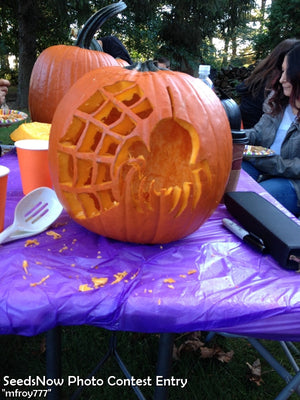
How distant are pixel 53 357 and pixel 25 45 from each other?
705 cm

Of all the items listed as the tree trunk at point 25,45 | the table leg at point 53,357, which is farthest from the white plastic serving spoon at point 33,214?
the tree trunk at point 25,45

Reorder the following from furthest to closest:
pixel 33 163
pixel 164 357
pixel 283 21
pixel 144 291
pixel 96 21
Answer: pixel 283 21 → pixel 96 21 → pixel 33 163 → pixel 164 357 → pixel 144 291

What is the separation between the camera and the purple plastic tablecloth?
0.67 meters

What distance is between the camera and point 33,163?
3.38ft

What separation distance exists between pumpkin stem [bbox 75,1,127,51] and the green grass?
148 centimetres

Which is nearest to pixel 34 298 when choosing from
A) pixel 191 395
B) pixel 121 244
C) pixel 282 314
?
pixel 121 244

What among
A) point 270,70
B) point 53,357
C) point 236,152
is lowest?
point 53,357

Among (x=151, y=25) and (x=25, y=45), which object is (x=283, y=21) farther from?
(x=25, y=45)

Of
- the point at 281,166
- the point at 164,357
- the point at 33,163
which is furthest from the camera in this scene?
the point at 281,166

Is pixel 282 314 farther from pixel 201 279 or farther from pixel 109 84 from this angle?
pixel 109 84

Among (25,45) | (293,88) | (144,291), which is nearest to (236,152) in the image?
(144,291)

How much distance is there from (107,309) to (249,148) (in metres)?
1.40

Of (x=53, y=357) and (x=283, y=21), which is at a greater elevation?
(x=283, y=21)

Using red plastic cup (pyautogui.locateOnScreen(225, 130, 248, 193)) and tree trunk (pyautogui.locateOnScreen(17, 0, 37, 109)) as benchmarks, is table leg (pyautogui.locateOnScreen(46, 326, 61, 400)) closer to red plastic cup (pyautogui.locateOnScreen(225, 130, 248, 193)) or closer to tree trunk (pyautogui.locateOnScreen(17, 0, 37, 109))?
red plastic cup (pyautogui.locateOnScreen(225, 130, 248, 193))
